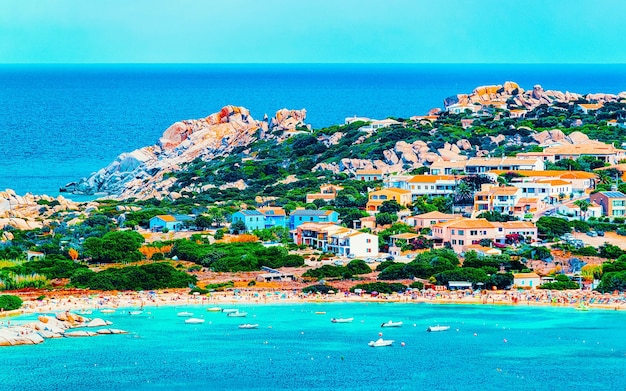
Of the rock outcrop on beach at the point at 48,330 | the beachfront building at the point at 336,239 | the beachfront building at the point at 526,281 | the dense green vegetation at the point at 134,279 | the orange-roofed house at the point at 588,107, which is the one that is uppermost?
the orange-roofed house at the point at 588,107

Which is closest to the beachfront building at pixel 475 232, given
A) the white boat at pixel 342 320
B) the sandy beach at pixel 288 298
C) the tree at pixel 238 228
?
the sandy beach at pixel 288 298

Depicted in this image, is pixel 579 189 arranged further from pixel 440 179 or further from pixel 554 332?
pixel 554 332

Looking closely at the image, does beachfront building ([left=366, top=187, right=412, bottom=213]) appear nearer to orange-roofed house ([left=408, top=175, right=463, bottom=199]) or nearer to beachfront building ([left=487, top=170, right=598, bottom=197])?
orange-roofed house ([left=408, top=175, right=463, bottom=199])

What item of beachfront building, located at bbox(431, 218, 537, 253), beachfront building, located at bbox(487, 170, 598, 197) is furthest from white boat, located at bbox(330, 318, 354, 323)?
beachfront building, located at bbox(487, 170, 598, 197)

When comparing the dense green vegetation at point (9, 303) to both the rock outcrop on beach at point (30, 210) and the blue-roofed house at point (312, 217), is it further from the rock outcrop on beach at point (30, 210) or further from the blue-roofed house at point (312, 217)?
the blue-roofed house at point (312, 217)

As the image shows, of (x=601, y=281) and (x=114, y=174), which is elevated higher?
(x=114, y=174)

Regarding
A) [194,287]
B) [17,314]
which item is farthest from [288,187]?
[17,314]
